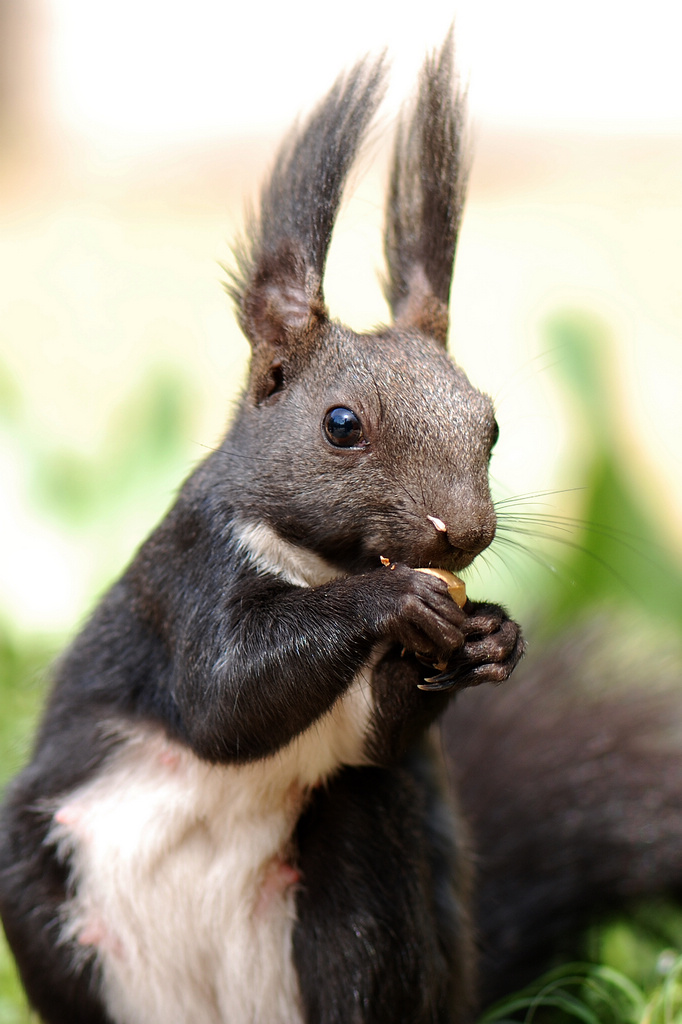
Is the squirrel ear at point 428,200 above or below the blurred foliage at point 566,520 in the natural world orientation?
above

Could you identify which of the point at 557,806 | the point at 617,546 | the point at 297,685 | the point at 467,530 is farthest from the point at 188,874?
the point at 617,546

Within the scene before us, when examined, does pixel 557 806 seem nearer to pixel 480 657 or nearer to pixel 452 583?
pixel 480 657

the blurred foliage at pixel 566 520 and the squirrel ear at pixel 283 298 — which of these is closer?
the squirrel ear at pixel 283 298

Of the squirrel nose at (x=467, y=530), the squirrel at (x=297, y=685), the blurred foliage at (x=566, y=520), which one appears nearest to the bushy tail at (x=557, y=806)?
the blurred foliage at (x=566, y=520)

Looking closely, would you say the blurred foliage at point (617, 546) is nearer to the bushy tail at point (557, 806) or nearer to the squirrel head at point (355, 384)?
the bushy tail at point (557, 806)

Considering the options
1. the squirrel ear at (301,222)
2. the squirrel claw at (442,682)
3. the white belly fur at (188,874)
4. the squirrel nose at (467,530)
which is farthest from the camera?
the white belly fur at (188,874)

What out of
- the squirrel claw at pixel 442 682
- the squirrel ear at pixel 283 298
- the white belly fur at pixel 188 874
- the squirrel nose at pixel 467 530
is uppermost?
the squirrel ear at pixel 283 298

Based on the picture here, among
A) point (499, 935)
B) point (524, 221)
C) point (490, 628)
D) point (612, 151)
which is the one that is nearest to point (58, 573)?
point (499, 935)

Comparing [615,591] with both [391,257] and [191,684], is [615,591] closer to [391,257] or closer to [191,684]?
[391,257]

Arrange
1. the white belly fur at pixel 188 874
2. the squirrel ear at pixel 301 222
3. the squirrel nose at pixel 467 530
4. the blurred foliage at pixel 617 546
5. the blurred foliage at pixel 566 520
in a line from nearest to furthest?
the squirrel nose at pixel 467 530 → the squirrel ear at pixel 301 222 → the white belly fur at pixel 188 874 → the blurred foliage at pixel 566 520 → the blurred foliage at pixel 617 546
